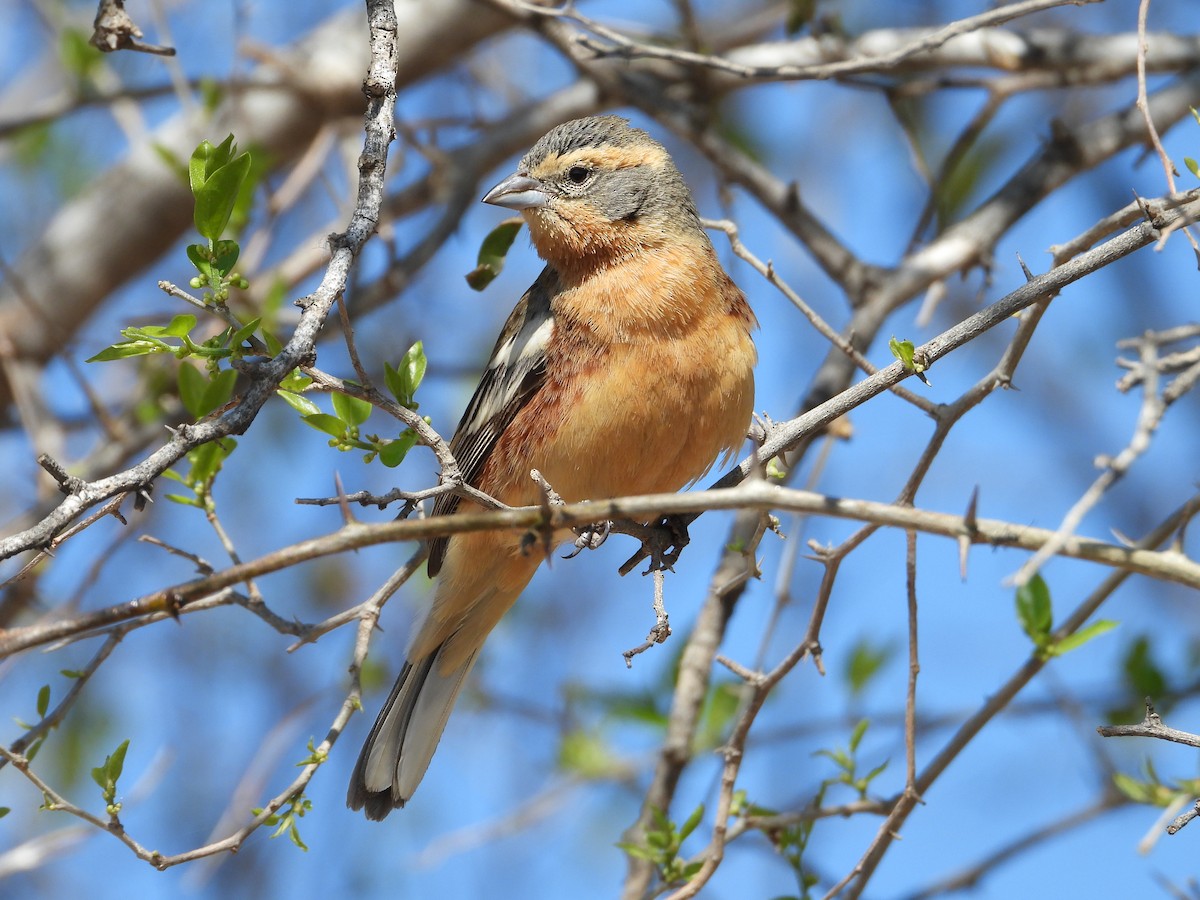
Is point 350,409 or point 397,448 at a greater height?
point 350,409

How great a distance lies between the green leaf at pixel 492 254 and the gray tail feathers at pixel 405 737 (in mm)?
1638

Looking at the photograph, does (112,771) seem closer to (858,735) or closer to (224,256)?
(224,256)

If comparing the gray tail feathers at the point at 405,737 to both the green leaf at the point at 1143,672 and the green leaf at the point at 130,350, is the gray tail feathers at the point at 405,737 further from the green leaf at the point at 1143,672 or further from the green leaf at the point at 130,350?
the green leaf at the point at 1143,672

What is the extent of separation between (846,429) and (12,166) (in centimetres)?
674

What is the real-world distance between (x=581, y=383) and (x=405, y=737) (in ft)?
5.29

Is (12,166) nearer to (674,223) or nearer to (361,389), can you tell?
(674,223)

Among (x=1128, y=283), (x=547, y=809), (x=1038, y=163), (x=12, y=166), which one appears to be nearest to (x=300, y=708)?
(x=547, y=809)

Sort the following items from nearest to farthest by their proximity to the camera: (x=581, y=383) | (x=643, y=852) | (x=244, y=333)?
(x=244, y=333) < (x=643, y=852) < (x=581, y=383)

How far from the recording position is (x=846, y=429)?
197 inches

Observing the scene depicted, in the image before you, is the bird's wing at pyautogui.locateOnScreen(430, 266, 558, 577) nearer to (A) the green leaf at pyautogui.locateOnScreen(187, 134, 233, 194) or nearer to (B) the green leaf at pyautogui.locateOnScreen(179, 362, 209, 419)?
(B) the green leaf at pyautogui.locateOnScreen(179, 362, 209, 419)

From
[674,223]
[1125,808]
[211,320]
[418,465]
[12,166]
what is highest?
[12,166]

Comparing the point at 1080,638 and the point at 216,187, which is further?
the point at 1080,638

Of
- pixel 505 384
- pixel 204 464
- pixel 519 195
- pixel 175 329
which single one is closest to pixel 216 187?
pixel 175 329

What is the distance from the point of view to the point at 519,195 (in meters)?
5.23
